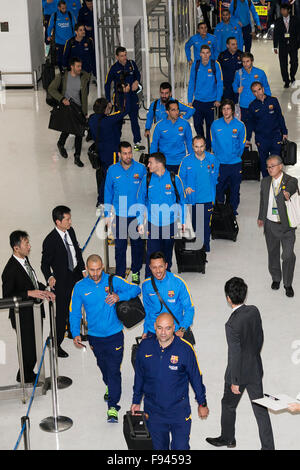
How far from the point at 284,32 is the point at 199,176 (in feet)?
35.4

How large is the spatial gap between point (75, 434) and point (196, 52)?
35.7 feet

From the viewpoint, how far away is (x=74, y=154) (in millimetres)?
15641

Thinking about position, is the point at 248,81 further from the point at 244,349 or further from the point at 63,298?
the point at 244,349

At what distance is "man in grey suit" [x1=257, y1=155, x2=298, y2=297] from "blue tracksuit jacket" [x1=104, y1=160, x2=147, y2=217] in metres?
1.42

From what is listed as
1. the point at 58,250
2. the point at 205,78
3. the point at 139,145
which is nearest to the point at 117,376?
the point at 58,250

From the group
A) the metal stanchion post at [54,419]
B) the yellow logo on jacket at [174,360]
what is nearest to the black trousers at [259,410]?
the yellow logo on jacket at [174,360]

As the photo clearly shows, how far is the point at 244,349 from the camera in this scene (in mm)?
6766

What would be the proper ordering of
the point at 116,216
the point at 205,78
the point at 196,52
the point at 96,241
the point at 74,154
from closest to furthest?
the point at 116,216
the point at 96,241
the point at 205,78
the point at 74,154
the point at 196,52

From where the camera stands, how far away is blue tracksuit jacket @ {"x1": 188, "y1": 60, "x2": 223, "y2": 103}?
14508 millimetres

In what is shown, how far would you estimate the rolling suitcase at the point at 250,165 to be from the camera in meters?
14.0

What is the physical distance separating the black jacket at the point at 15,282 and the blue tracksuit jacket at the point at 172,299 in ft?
3.78

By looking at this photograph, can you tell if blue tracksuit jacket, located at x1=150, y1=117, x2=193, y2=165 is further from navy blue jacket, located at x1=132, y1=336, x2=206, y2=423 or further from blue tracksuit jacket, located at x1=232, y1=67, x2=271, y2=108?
navy blue jacket, located at x1=132, y1=336, x2=206, y2=423

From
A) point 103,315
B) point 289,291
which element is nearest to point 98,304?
point 103,315

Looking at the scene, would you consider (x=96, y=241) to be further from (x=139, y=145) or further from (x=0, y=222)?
(x=139, y=145)
